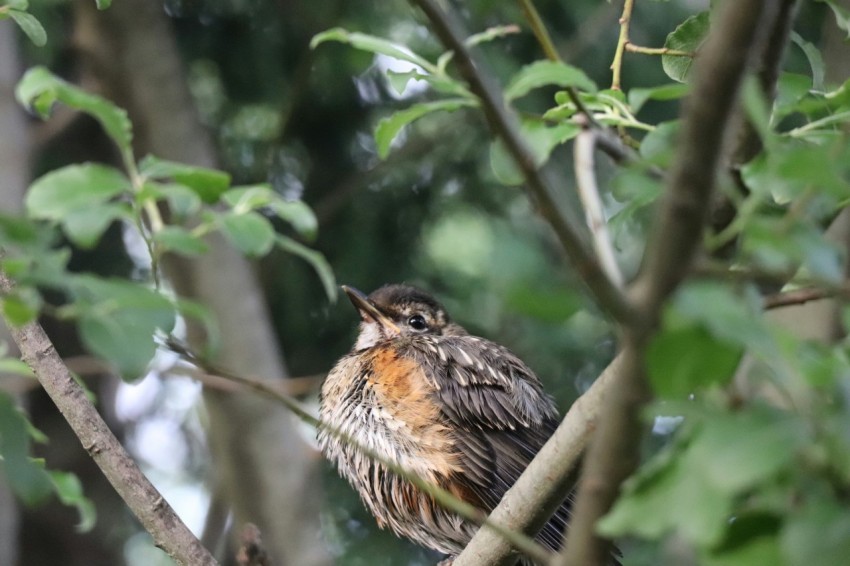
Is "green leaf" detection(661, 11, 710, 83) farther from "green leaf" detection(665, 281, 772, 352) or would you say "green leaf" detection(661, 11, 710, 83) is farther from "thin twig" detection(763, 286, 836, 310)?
"green leaf" detection(665, 281, 772, 352)

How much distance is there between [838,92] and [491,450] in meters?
2.42

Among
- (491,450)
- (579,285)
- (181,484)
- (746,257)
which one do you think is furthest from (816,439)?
(181,484)

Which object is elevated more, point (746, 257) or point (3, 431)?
point (3, 431)

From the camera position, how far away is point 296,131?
6.38 m

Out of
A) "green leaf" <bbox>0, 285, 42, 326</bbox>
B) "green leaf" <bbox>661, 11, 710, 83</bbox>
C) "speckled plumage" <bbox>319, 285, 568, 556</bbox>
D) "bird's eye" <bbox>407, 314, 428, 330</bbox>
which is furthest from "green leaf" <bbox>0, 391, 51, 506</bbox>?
"bird's eye" <bbox>407, 314, 428, 330</bbox>

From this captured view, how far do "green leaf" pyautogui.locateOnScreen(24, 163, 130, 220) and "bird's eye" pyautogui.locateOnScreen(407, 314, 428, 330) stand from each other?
3.30m

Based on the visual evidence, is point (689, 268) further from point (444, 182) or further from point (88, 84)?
point (88, 84)

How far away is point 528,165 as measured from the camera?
151cm

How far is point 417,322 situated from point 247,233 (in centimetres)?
308

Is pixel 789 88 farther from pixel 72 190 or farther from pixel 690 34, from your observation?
pixel 72 190

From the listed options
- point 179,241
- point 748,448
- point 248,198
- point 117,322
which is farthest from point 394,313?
point 748,448

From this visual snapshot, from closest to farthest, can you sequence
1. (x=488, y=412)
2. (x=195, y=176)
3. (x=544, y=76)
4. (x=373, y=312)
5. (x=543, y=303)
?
(x=543, y=303) < (x=544, y=76) < (x=195, y=176) < (x=488, y=412) < (x=373, y=312)

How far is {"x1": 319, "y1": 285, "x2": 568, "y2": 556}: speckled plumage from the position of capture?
13.0ft

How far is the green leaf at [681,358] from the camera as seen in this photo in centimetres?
115
